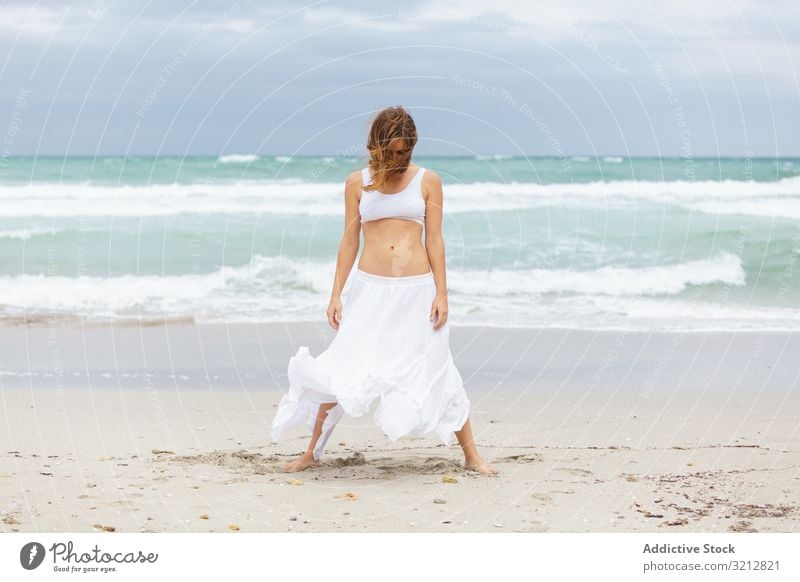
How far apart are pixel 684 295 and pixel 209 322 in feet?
27.6

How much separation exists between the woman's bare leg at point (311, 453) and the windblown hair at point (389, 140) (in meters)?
1.68

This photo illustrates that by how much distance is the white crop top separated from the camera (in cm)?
705

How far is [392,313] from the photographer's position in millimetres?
7113

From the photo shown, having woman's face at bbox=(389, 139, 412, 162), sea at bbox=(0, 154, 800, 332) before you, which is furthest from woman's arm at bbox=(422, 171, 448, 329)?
sea at bbox=(0, 154, 800, 332)

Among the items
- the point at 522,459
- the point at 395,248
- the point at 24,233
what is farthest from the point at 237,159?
the point at 395,248

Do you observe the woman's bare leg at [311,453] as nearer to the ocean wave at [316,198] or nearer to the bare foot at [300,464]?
the bare foot at [300,464]

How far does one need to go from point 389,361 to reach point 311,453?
1.02 m

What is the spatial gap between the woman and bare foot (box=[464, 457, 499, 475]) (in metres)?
0.37

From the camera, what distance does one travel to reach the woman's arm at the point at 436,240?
7.05 meters

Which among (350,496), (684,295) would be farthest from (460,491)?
(684,295)

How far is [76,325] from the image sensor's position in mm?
14891

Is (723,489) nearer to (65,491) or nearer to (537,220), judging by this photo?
(65,491)

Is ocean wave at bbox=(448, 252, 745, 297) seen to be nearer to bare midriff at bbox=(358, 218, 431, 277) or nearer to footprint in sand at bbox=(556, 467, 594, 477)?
footprint in sand at bbox=(556, 467, 594, 477)
